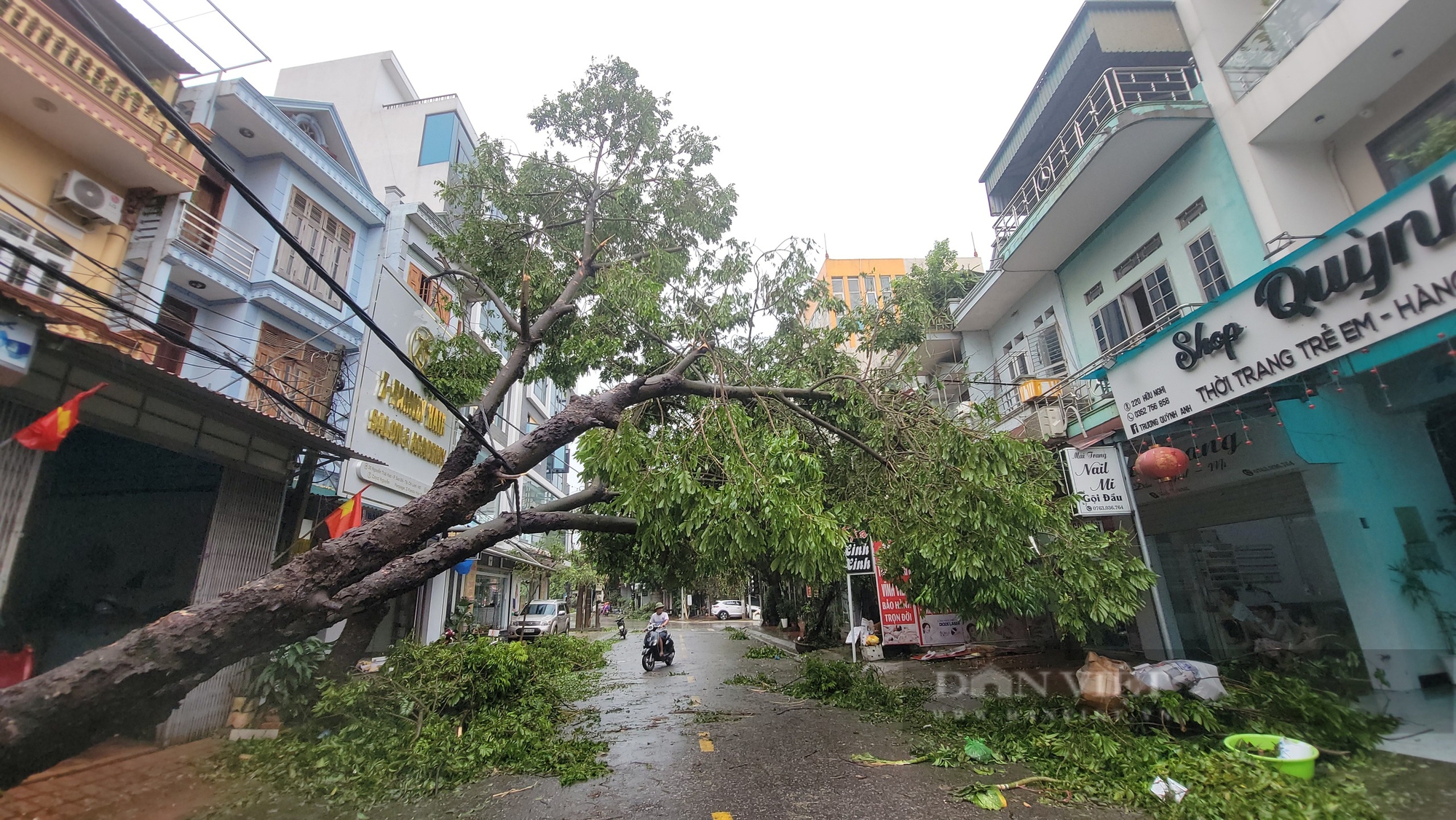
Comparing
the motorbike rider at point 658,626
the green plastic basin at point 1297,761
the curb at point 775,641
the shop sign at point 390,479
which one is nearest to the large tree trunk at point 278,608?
the shop sign at point 390,479

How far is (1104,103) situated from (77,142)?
605 inches

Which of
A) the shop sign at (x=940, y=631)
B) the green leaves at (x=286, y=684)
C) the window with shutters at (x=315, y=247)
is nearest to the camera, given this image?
the green leaves at (x=286, y=684)

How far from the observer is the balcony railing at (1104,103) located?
8992 millimetres

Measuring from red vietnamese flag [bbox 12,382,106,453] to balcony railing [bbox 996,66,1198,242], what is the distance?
12564mm

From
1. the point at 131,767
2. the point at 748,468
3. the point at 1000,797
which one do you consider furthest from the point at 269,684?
the point at 1000,797

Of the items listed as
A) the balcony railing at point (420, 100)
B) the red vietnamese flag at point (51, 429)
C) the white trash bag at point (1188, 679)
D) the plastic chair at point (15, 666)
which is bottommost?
the white trash bag at point (1188, 679)

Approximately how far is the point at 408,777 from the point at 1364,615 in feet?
33.9

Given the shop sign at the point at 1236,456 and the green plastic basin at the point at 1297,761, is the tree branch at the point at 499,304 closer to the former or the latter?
the green plastic basin at the point at 1297,761

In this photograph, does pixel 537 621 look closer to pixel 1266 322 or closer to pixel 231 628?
pixel 231 628

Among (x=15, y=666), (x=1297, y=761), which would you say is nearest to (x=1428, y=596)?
(x=1297, y=761)

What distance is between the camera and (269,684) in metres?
6.85

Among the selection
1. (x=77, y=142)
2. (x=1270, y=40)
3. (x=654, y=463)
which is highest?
(x=1270, y=40)

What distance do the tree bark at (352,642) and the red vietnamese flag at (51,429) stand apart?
3.19m

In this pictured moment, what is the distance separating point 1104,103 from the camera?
9734 millimetres
